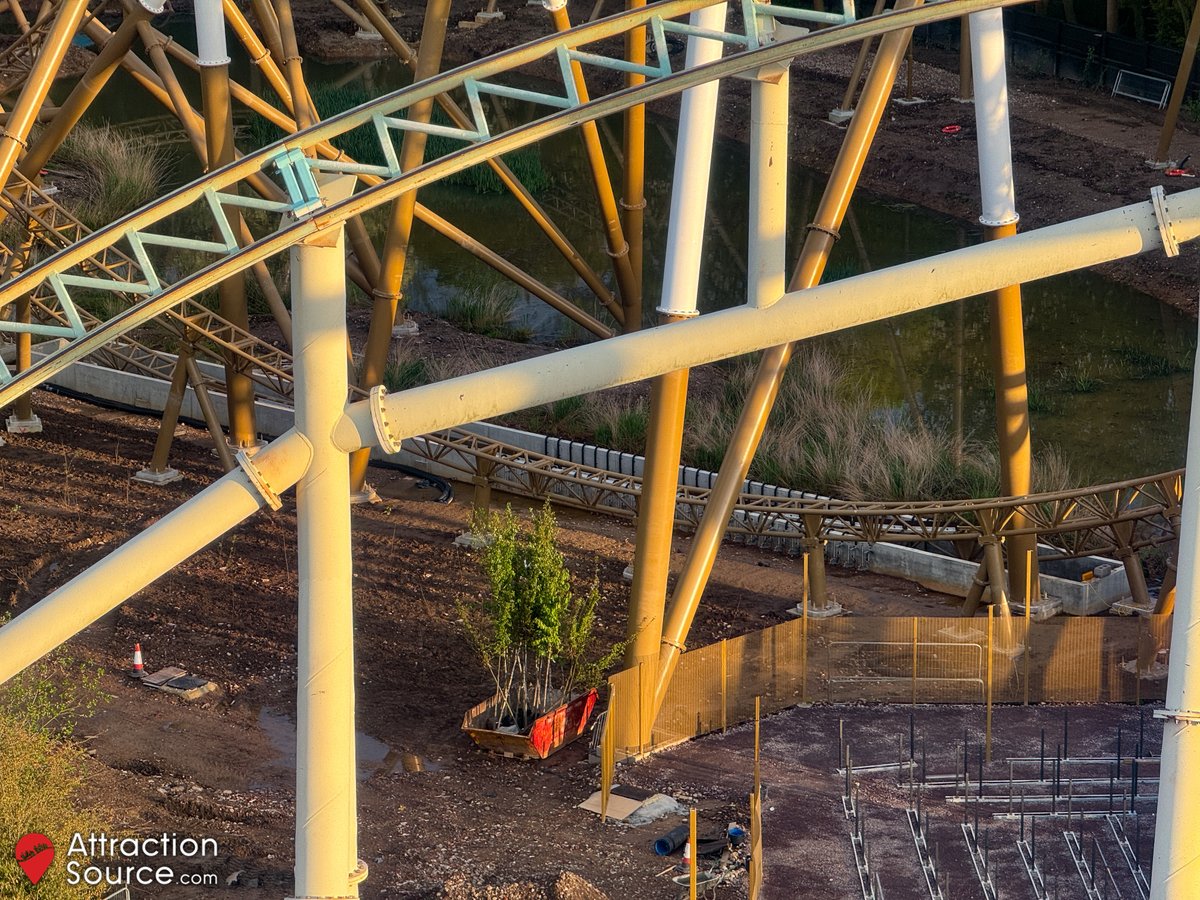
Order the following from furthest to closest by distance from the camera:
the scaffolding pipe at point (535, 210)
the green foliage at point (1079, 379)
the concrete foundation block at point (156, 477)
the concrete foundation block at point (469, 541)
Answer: the green foliage at point (1079, 379), the concrete foundation block at point (156, 477), the scaffolding pipe at point (535, 210), the concrete foundation block at point (469, 541)

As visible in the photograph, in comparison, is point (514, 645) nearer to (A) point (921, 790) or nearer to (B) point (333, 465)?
(A) point (921, 790)

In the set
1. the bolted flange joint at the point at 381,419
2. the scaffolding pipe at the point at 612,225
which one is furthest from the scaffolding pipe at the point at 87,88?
the bolted flange joint at the point at 381,419

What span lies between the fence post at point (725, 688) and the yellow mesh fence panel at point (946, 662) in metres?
0.08

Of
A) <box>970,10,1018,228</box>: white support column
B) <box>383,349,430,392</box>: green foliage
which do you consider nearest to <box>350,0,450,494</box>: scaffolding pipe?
<box>383,349,430,392</box>: green foliage

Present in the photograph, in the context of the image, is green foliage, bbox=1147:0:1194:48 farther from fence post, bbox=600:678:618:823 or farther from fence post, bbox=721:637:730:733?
fence post, bbox=600:678:618:823

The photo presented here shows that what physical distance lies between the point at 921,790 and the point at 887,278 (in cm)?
604

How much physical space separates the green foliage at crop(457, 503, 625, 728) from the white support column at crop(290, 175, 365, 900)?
5.40 metres

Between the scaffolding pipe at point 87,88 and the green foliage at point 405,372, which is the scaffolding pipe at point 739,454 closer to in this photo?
the scaffolding pipe at point 87,88

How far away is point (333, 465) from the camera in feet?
→ 23.4

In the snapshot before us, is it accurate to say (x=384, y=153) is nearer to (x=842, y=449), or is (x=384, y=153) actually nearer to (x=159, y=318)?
(x=159, y=318)

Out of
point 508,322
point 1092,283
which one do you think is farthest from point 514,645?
point 1092,283

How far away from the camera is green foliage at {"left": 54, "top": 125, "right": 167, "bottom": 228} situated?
25.6 meters

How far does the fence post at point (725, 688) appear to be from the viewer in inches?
517

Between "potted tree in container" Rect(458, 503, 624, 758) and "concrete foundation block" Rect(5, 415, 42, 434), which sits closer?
"potted tree in container" Rect(458, 503, 624, 758)
